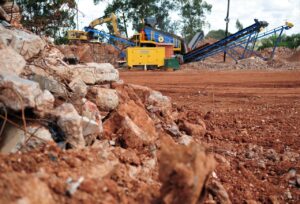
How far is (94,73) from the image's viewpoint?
485 centimetres

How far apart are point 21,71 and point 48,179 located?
6.36ft

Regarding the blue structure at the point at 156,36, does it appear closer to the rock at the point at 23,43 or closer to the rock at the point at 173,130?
the rock at the point at 173,130

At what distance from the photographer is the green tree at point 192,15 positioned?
46000mm

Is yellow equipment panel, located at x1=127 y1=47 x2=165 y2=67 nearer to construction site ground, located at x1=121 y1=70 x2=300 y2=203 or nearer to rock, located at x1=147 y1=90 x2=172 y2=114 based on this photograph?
construction site ground, located at x1=121 y1=70 x2=300 y2=203

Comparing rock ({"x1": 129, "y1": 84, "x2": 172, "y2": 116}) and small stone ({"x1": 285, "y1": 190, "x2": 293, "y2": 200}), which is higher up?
rock ({"x1": 129, "y1": 84, "x2": 172, "y2": 116})

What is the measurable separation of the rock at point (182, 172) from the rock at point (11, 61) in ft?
7.21

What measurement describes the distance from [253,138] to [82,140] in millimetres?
2990

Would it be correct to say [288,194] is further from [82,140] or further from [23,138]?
[23,138]

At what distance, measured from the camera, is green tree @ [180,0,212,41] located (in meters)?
46.0

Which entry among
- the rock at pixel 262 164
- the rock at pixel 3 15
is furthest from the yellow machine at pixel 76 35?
the rock at pixel 262 164

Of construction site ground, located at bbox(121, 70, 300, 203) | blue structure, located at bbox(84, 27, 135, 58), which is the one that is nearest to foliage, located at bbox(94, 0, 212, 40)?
blue structure, located at bbox(84, 27, 135, 58)

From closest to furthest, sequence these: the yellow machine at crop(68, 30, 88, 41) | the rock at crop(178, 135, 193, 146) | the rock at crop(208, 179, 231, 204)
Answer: the rock at crop(208, 179, 231, 204) → the rock at crop(178, 135, 193, 146) → the yellow machine at crop(68, 30, 88, 41)

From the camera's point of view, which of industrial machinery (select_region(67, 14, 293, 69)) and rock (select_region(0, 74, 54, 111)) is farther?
industrial machinery (select_region(67, 14, 293, 69))

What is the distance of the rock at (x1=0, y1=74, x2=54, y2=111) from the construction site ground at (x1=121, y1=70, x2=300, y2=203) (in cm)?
199
